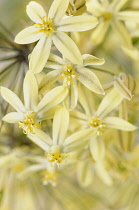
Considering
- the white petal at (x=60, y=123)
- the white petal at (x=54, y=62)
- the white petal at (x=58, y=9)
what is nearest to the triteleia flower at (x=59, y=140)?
the white petal at (x=60, y=123)

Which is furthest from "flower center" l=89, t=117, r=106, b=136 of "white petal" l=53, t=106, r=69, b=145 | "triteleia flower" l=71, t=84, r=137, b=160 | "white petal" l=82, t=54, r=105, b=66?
"white petal" l=82, t=54, r=105, b=66

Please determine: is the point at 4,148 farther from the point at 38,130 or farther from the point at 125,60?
the point at 125,60

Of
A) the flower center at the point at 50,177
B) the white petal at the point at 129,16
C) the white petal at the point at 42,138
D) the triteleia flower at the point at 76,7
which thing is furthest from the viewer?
Answer: the flower center at the point at 50,177

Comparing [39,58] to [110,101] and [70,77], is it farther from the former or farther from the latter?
[110,101]

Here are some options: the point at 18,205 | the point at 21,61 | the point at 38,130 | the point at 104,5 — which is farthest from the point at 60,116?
the point at 18,205

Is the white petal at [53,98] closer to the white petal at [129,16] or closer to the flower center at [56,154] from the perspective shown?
the flower center at [56,154]

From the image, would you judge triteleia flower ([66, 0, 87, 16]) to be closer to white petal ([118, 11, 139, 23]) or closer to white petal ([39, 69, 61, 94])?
white petal ([39, 69, 61, 94])
